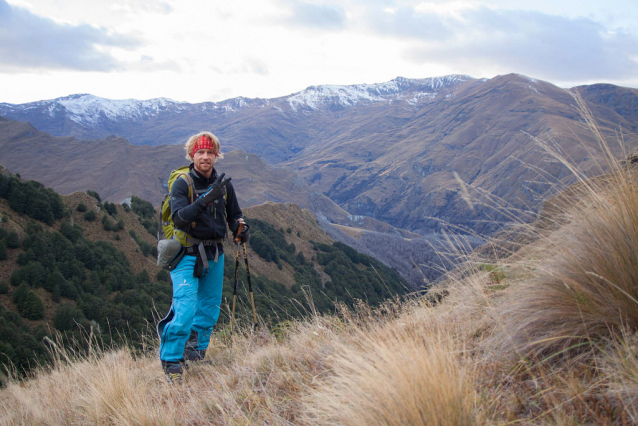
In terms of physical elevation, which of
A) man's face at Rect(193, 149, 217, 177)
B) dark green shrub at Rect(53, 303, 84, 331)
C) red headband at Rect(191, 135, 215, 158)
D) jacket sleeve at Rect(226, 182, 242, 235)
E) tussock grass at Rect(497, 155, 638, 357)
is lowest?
dark green shrub at Rect(53, 303, 84, 331)

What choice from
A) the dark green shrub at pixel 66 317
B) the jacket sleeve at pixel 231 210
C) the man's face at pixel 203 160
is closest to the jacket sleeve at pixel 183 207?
the man's face at pixel 203 160

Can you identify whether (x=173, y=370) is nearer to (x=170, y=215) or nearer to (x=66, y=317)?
(x=170, y=215)

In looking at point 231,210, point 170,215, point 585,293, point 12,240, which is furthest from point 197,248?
point 12,240

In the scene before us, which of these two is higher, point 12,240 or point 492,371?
point 492,371

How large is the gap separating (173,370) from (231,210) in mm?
1641

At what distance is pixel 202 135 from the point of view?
4008 mm

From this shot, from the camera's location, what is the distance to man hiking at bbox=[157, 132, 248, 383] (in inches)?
137

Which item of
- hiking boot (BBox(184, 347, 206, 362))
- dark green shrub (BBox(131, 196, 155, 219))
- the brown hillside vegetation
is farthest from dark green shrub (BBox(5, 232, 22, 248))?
hiking boot (BBox(184, 347, 206, 362))

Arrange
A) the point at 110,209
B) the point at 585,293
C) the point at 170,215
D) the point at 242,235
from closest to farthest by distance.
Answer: the point at 585,293 < the point at 170,215 < the point at 242,235 < the point at 110,209

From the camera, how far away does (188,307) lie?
11.4 feet

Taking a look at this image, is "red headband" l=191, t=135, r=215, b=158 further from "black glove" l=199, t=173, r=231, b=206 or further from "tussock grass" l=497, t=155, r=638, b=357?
"tussock grass" l=497, t=155, r=638, b=357

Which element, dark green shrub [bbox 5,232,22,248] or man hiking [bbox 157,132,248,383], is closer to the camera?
man hiking [bbox 157,132,248,383]

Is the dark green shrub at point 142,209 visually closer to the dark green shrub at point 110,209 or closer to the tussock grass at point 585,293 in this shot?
the dark green shrub at point 110,209

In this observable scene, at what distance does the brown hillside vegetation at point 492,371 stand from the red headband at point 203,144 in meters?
2.08
